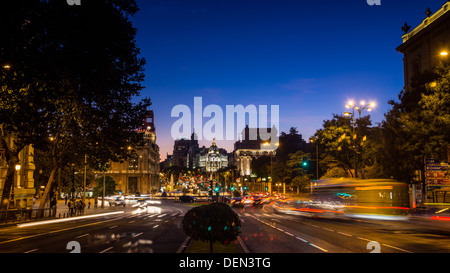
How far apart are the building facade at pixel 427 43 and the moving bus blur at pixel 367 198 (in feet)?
56.6

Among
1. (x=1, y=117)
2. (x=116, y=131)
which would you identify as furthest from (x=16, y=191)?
(x=1, y=117)

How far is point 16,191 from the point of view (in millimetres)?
42062

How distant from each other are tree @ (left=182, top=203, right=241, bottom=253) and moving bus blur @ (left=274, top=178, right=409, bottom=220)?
76.0ft

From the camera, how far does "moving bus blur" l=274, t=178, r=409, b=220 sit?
32.5m

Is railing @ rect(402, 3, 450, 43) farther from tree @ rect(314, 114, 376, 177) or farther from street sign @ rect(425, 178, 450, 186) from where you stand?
street sign @ rect(425, 178, 450, 186)

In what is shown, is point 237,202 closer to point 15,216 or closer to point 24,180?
point 24,180

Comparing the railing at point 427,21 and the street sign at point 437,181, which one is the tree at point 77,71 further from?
the railing at point 427,21

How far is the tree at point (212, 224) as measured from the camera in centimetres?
1253

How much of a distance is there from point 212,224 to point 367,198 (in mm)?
24003

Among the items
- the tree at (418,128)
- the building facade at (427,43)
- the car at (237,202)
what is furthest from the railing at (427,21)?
the car at (237,202)

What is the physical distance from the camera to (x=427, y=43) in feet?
168

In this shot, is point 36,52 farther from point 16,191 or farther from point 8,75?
point 16,191

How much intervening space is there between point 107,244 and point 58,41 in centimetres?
1451
